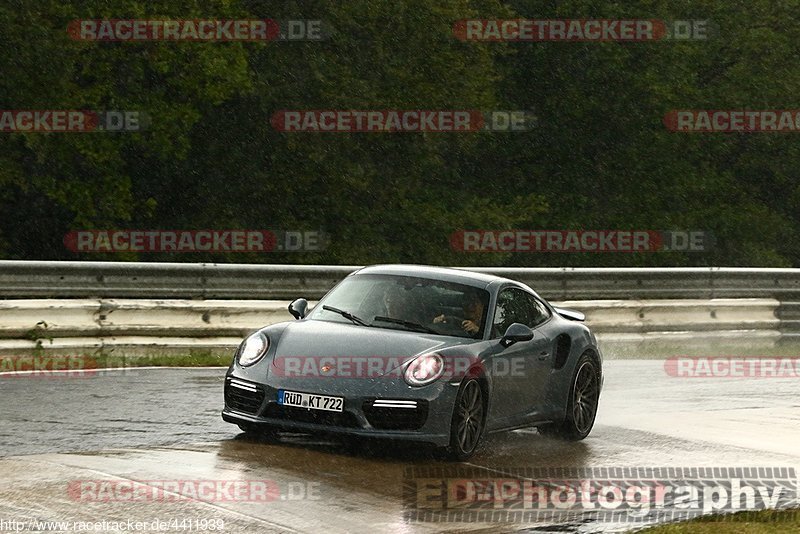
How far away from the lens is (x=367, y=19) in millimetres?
34594

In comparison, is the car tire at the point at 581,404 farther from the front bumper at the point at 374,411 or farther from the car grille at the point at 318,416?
the car grille at the point at 318,416

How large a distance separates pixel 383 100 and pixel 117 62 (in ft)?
22.3

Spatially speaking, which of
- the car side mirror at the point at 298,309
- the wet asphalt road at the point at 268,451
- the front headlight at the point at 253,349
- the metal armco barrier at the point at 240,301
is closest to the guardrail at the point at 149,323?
the metal armco barrier at the point at 240,301

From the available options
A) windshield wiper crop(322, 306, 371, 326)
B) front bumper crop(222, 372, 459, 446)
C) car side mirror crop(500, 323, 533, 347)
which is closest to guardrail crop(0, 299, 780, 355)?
windshield wiper crop(322, 306, 371, 326)

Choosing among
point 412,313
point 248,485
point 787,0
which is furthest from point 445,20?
point 248,485

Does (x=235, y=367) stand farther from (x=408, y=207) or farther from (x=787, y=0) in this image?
(x=787, y=0)

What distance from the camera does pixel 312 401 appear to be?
1043cm

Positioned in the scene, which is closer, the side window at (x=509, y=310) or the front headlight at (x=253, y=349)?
the front headlight at (x=253, y=349)

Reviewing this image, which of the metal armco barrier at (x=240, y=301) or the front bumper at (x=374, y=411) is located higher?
the metal armco barrier at (x=240, y=301)

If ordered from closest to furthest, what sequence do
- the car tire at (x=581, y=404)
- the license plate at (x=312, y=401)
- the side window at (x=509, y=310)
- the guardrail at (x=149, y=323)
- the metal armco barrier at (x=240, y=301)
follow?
the license plate at (x=312, y=401) < the side window at (x=509, y=310) < the car tire at (x=581, y=404) < the guardrail at (x=149, y=323) < the metal armco barrier at (x=240, y=301)

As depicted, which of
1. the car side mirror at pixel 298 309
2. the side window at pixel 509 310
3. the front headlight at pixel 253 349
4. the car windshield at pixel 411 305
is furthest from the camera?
the car side mirror at pixel 298 309

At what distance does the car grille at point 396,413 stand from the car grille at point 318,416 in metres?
0.12

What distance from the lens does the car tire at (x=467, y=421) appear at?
10641 millimetres

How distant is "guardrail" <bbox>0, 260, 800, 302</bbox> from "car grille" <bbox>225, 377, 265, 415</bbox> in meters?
6.09
